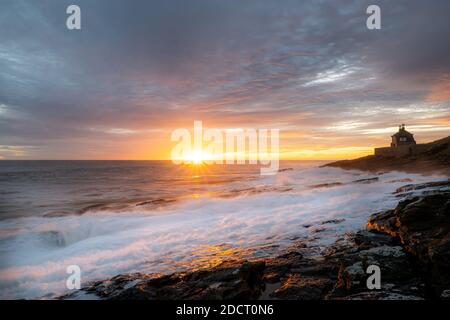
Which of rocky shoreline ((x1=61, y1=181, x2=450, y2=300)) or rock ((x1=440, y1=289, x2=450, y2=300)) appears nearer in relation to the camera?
rock ((x1=440, y1=289, x2=450, y2=300))

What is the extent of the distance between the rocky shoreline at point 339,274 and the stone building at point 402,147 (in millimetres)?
32971


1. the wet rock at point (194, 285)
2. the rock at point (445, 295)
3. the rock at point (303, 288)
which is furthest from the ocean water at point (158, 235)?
the rock at point (445, 295)

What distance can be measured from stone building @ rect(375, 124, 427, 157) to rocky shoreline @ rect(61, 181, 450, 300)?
32971 millimetres

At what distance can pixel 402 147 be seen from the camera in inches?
1490

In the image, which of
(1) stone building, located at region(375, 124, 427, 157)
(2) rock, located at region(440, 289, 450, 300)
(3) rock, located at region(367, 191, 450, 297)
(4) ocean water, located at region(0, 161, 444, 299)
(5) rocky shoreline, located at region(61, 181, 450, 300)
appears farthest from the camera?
(1) stone building, located at region(375, 124, 427, 157)

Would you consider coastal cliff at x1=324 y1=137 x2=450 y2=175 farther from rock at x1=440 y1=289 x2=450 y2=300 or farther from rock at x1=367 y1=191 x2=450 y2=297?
rock at x1=440 y1=289 x2=450 y2=300

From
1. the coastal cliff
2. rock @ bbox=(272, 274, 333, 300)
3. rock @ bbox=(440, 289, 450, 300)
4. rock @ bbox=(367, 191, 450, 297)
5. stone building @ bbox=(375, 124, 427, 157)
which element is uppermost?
stone building @ bbox=(375, 124, 427, 157)

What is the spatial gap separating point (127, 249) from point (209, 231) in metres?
3.75

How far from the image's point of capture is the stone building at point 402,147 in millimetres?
35191

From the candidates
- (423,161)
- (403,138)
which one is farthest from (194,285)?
(403,138)

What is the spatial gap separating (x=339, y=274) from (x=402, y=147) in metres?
39.7

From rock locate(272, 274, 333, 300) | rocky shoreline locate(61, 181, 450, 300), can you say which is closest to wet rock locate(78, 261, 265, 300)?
rocky shoreline locate(61, 181, 450, 300)

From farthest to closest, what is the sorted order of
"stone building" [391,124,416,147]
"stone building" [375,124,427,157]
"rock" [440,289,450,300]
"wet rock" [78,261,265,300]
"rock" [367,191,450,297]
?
"stone building" [391,124,416,147] → "stone building" [375,124,427,157] → "wet rock" [78,261,265,300] → "rock" [367,191,450,297] → "rock" [440,289,450,300]

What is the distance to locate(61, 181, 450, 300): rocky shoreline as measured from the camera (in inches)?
203
